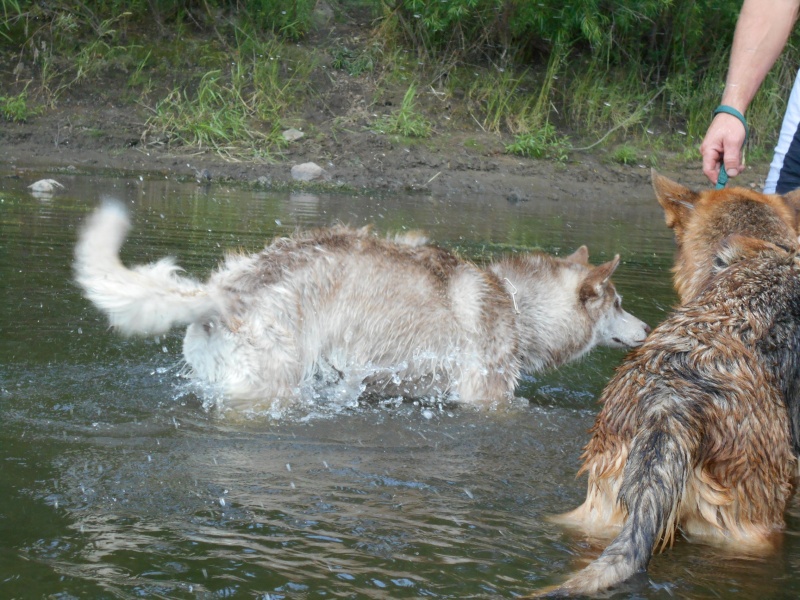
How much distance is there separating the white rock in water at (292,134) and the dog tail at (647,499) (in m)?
11.3

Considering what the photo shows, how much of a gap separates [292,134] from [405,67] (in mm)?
3036

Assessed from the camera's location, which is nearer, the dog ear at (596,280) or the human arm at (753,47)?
the human arm at (753,47)

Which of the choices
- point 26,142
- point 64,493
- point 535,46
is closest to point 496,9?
point 535,46

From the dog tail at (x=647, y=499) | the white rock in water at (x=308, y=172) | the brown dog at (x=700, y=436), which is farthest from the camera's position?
the white rock in water at (x=308, y=172)

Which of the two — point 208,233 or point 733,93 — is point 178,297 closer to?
point 733,93

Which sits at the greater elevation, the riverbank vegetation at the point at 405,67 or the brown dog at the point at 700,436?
the riverbank vegetation at the point at 405,67

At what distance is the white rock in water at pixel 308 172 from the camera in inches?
498

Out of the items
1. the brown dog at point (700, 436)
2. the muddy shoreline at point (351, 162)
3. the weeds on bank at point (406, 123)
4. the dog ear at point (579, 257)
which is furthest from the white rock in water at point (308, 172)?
the brown dog at point (700, 436)

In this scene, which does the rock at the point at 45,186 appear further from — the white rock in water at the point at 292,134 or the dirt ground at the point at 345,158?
the white rock in water at the point at 292,134

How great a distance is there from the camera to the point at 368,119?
1432cm

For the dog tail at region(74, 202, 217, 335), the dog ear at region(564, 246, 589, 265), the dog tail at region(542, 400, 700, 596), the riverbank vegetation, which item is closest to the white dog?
the dog tail at region(74, 202, 217, 335)

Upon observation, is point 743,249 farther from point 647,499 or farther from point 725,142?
point 647,499

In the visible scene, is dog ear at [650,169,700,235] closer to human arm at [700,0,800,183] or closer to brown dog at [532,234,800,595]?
human arm at [700,0,800,183]

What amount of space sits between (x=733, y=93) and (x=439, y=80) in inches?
450
